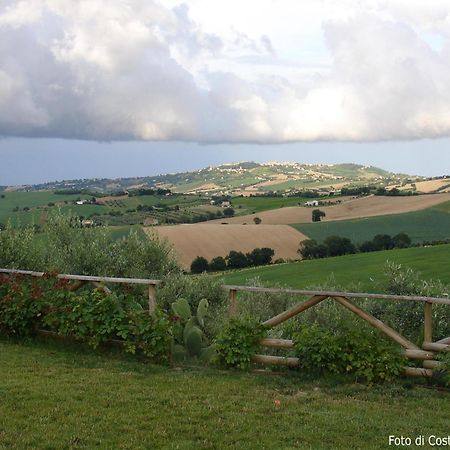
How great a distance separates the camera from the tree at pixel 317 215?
78.3 meters

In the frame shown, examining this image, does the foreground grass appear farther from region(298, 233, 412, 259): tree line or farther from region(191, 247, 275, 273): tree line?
region(298, 233, 412, 259): tree line

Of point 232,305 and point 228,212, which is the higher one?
point 232,305

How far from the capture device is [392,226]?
71750mm

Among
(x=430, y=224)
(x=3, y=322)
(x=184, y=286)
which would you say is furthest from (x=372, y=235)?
(x=3, y=322)

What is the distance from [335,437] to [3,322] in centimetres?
675

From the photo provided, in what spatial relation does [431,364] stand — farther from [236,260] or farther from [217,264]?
[236,260]

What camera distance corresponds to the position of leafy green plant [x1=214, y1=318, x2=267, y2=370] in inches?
355

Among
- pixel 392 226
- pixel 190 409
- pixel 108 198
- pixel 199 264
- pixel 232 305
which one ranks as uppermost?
pixel 232 305

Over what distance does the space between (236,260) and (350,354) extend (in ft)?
150

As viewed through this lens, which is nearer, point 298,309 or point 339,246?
point 298,309

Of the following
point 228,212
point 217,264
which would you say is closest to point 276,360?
point 217,264

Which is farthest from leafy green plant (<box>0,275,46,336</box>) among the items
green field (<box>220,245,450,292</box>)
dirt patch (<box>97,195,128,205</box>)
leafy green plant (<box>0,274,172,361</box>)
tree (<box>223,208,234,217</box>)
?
dirt patch (<box>97,195,128,205</box>)

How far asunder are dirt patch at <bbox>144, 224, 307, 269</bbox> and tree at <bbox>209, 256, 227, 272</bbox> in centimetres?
50

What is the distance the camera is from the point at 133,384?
8.10 metres
